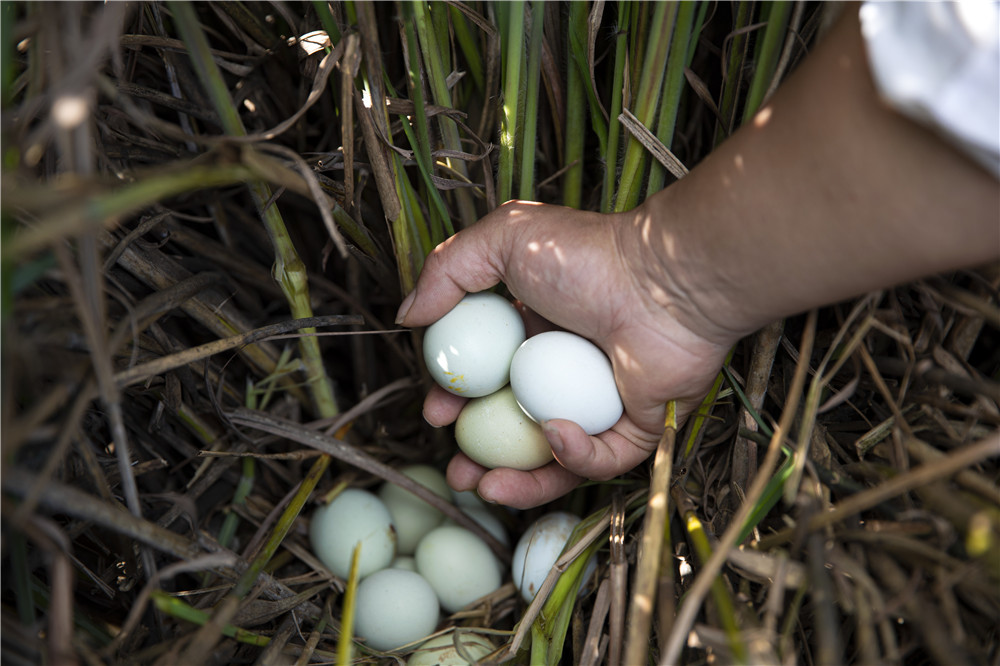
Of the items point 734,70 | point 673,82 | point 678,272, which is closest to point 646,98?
point 673,82

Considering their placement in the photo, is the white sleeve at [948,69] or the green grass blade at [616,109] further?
the green grass blade at [616,109]

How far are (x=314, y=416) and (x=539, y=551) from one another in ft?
1.86

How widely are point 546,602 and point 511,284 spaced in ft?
1.76

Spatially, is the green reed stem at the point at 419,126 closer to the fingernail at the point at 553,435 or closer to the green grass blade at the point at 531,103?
the green grass blade at the point at 531,103

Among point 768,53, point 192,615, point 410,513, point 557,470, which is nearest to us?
point 192,615

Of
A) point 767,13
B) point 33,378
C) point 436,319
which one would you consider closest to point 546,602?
point 436,319

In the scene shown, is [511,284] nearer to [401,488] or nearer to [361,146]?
[361,146]

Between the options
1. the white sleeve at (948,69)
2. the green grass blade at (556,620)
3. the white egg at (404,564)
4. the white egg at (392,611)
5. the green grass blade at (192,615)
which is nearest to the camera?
the white sleeve at (948,69)

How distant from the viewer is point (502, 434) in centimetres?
116

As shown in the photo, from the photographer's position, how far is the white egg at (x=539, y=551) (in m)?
1.20

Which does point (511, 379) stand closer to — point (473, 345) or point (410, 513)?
point (473, 345)

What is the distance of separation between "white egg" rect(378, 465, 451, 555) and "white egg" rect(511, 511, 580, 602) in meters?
0.21

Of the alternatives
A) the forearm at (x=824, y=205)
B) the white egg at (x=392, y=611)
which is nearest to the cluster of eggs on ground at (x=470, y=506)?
the white egg at (x=392, y=611)

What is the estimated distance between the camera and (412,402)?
1.52 meters
